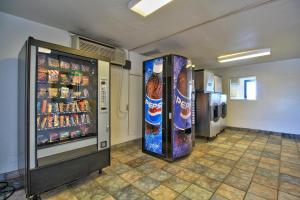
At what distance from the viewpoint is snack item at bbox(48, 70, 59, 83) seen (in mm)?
1990

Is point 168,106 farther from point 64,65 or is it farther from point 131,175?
point 64,65

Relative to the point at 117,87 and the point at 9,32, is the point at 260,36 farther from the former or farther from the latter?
the point at 9,32

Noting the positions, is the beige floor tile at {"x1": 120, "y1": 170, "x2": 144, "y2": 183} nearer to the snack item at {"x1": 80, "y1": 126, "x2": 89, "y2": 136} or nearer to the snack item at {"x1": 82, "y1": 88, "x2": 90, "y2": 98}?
the snack item at {"x1": 80, "y1": 126, "x2": 89, "y2": 136}

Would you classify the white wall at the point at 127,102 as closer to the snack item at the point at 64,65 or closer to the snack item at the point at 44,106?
the snack item at the point at 64,65

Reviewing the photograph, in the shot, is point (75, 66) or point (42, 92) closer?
point (42, 92)

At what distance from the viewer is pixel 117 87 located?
3584 mm

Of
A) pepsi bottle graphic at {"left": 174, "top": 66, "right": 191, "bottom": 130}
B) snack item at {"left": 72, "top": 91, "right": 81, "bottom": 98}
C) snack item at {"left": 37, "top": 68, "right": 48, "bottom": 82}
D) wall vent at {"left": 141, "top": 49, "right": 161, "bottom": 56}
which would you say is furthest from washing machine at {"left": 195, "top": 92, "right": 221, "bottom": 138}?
snack item at {"left": 37, "top": 68, "right": 48, "bottom": 82}

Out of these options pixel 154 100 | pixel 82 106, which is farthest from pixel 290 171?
pixel 82 106

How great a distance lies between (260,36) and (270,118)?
11.4 feet

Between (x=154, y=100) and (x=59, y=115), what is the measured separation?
68.7 inches

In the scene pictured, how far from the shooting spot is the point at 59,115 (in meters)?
2.18

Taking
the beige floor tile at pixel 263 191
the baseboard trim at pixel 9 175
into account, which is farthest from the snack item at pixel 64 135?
the beige floor tile at pixel 263 191

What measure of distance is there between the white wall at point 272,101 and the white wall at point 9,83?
6410 millimetres

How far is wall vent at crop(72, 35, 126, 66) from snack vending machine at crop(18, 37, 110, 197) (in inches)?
23.1
